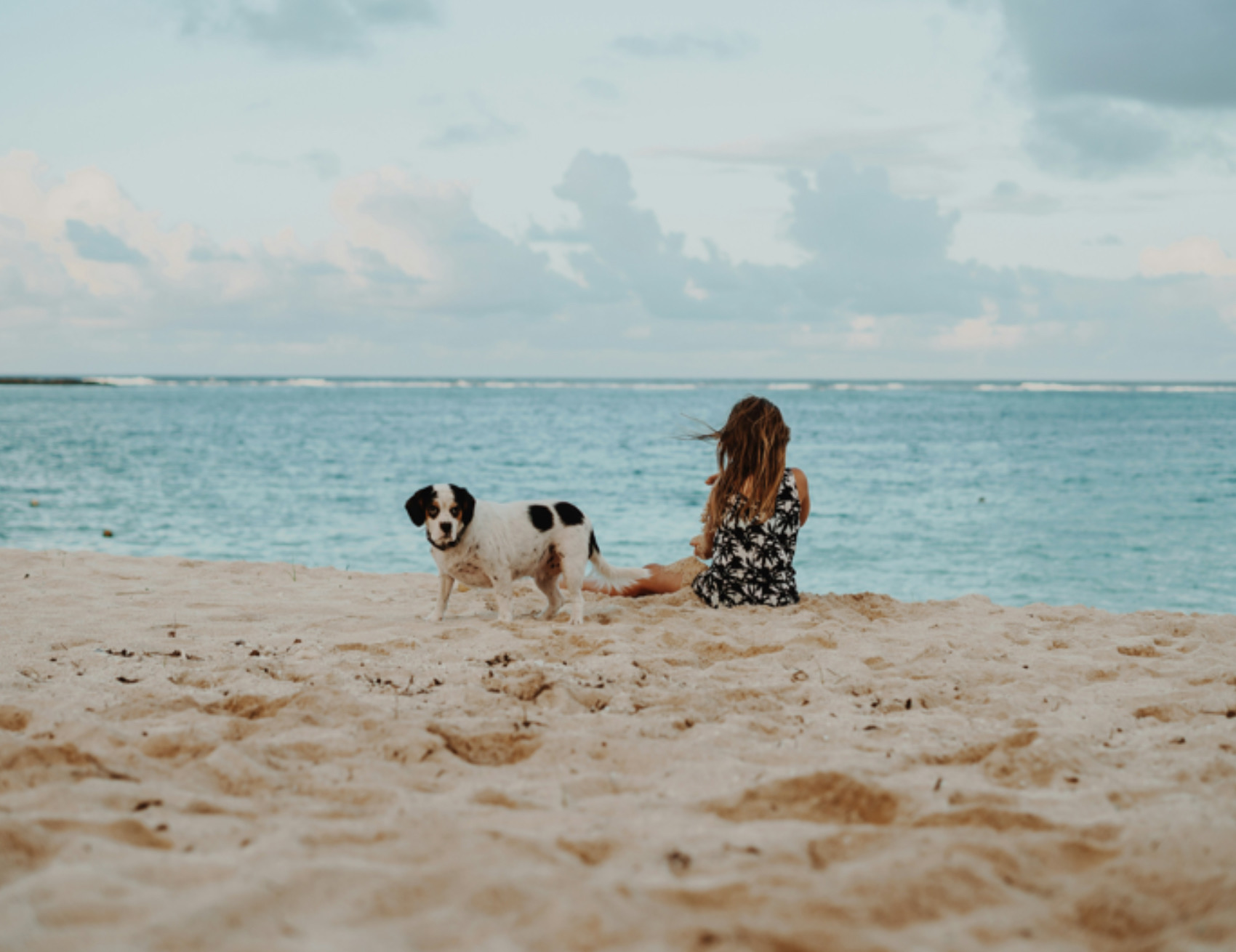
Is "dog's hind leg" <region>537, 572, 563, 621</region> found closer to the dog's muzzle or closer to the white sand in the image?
the dog's muzzle

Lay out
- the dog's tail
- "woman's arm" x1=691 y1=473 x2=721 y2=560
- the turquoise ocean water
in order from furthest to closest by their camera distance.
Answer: the turquoise ocean water → "woman's arm" x1=691 y1=473 x2=721 y2=560 → the dog's tail

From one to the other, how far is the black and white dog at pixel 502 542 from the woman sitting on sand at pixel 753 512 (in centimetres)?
101

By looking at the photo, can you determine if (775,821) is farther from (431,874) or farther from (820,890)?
(431,874)

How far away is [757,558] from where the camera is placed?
271 inches

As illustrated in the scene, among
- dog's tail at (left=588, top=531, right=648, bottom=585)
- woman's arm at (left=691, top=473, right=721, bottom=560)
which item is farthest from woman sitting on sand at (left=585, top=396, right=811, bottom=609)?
dog's tail at (left=588, top=531, right=648, bottom=585)

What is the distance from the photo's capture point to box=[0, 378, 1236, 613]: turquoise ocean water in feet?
38.2

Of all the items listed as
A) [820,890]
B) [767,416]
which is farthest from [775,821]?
[767,416]

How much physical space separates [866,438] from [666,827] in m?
38.8

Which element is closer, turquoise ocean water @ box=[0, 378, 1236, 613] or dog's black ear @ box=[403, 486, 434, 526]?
dog's black ear @ box=[403, 486, 434, 526]

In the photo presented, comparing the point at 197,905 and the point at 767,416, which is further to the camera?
the point at 767,416

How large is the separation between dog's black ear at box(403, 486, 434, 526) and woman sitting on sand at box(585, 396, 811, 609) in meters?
2.03

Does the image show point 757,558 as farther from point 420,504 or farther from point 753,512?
point 420,504

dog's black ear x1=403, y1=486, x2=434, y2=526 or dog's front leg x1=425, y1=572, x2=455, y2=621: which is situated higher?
dog's black ear x1=403, y1=486, x2=434, y2=526

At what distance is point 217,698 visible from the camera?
3.91 meters
